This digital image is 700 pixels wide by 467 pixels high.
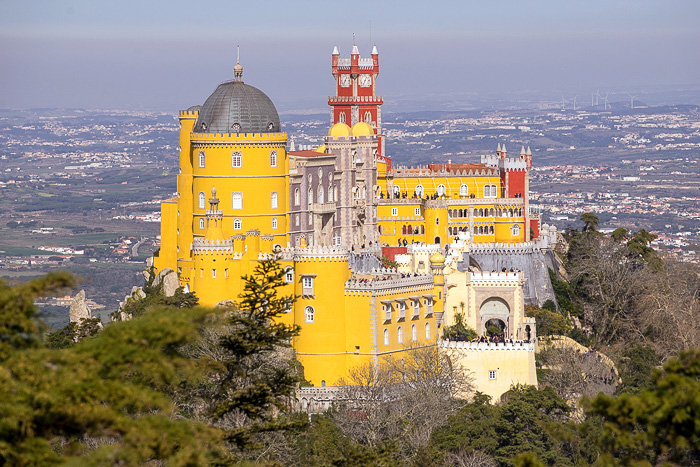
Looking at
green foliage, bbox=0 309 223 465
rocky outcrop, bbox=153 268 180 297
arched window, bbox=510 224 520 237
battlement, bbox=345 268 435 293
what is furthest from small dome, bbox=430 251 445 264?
green foliage, bbox=0 309 223 465

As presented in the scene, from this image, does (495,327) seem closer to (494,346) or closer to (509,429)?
(494,346)

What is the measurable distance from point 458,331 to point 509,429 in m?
10.6

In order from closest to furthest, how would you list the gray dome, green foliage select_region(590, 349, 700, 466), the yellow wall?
1. green foliage select_region(590, 349, 700, 466)
2. the yellow wall
3. the gray dome

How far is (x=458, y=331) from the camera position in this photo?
7694cm

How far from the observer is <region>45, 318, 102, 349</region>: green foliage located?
72188 millimetres

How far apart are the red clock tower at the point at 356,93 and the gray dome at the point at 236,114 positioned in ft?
72.7

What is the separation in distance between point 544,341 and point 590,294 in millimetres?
10494

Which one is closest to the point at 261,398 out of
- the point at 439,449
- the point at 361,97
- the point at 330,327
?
the point at 439,449

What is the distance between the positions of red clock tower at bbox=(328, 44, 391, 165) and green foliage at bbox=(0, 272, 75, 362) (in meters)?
70.3

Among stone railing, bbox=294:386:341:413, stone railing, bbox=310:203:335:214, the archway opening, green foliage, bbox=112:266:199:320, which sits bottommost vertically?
stone railing, bbox=294:386:341:413

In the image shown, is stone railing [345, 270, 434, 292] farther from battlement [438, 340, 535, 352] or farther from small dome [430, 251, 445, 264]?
battlement [438, 340, 535, 352]

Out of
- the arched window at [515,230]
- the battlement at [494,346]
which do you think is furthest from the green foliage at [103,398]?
the arched window at [515,230]

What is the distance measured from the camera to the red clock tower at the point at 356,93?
105062mm

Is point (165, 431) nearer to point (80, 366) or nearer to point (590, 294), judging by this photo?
point (80, 366)
